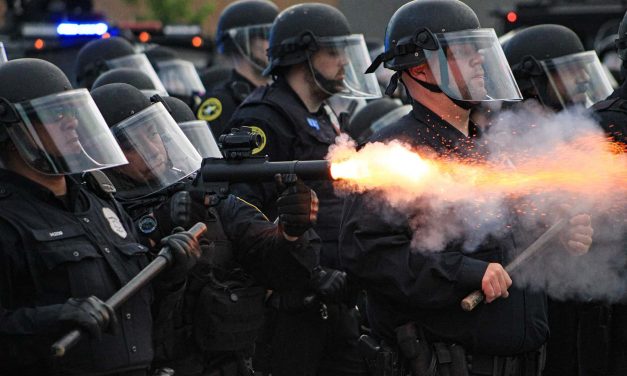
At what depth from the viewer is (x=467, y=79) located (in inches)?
207

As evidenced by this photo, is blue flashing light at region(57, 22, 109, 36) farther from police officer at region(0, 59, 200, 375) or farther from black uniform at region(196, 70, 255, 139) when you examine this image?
police officer at region(0, 59, 200, 375)

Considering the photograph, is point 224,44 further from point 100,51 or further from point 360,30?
point 360,30

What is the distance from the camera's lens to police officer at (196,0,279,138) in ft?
27.2

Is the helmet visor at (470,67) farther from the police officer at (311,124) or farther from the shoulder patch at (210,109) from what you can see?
the shoulder patch at (210,109)

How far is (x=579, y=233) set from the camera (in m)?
5.15

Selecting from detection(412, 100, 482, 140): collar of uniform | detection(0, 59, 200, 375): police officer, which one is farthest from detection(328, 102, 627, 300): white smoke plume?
detection(0, 59, 200, 375): police officer

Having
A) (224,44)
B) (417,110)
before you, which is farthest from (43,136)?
(224,44)

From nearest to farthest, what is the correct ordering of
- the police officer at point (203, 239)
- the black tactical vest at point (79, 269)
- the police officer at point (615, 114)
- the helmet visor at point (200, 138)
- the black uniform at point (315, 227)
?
the black tactical vest at point (79, 269) → the police officer at point (203, 239) → the police officer at point (615, 114) → the helmet visor at point (200, 138) → the black uniform at point (315, 227)

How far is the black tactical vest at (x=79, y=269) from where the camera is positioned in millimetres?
4191

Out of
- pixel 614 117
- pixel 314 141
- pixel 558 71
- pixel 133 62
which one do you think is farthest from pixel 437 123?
pixel 133 62

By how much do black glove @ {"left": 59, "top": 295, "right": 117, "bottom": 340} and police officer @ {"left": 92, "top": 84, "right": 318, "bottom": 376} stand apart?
38.9 inches

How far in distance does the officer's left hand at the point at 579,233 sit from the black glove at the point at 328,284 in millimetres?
1311

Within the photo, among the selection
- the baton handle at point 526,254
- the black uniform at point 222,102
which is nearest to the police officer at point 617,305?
the baton handle at point 526,254

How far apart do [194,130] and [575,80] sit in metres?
2.41
